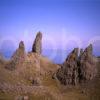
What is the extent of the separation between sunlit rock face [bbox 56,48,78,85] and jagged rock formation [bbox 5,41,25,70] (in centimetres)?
137

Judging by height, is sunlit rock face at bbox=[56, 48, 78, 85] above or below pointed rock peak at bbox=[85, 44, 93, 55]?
below

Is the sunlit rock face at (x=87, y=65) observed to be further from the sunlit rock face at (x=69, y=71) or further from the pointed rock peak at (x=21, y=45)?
the pointed rock peak at (x=21, y=45)

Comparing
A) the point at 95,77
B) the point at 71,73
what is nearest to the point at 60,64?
the point at 71,73

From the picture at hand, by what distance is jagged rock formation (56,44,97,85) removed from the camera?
9336 millimetres

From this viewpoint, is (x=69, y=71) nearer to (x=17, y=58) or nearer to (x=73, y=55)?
(x=73, y=55)

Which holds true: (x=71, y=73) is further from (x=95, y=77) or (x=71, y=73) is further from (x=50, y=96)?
(x=50, y=96)

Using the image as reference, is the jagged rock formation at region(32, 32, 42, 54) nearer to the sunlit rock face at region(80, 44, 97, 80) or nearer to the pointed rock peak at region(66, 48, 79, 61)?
the pointed rock peak at region(66, 48, 79, 61)

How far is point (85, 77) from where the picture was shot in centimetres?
936

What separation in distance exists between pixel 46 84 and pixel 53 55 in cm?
100

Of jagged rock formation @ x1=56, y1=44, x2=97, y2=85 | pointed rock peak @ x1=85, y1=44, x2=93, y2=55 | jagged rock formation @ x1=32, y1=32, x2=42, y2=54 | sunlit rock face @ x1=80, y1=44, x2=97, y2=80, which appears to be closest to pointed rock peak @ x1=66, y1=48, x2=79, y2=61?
jagged rock formation @ x1=56, y1=44, x2=97, y2=85

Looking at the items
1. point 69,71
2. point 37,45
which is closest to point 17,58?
point 37,45

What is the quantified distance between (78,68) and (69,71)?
30cm

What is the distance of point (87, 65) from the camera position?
372 inches

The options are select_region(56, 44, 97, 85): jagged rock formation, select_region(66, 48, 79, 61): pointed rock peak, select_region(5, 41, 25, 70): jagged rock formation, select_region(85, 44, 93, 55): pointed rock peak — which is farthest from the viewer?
select_region(5, 41, 25, 70): jagged rock formation
